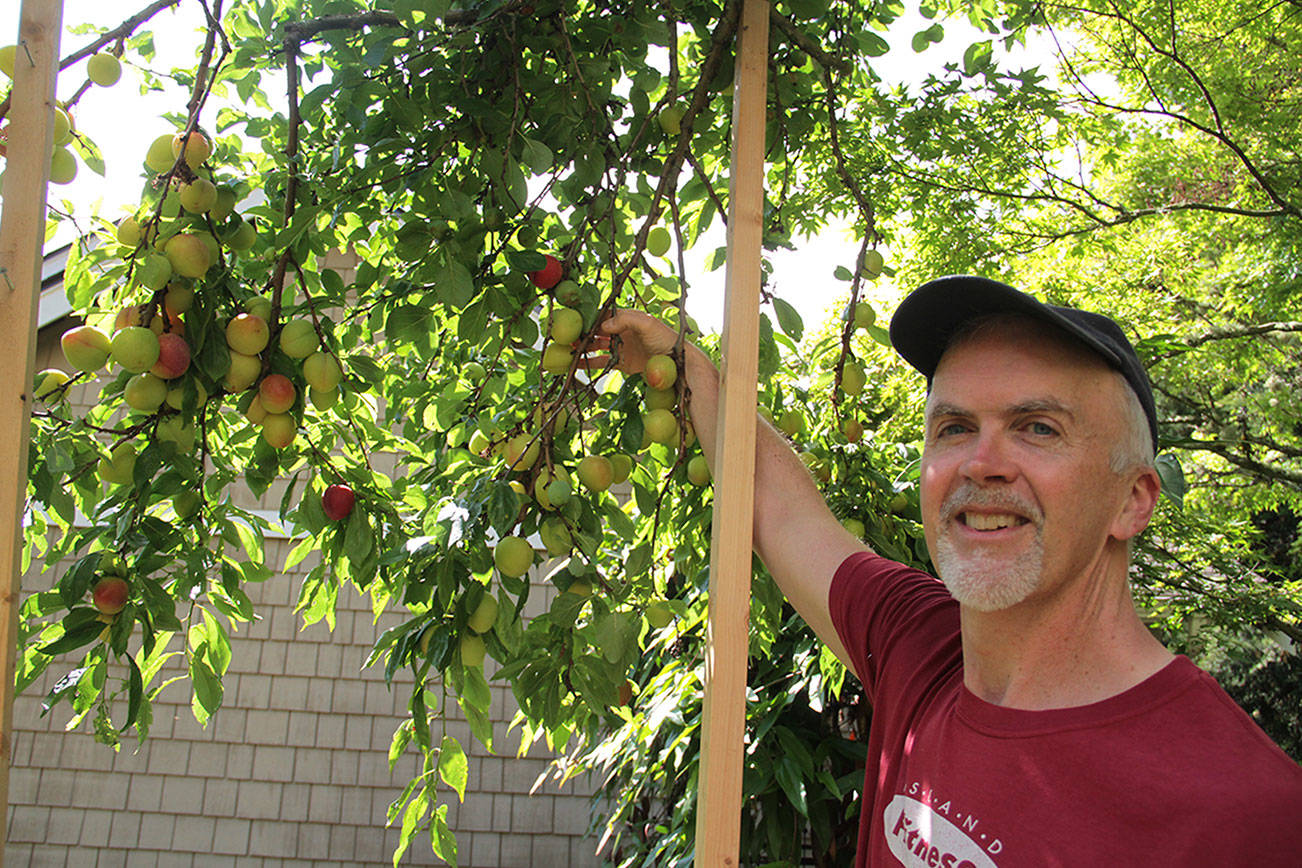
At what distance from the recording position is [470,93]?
194 centimetres

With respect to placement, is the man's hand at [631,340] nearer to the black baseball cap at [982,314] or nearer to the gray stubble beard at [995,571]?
the black baseball cap at [982,314]

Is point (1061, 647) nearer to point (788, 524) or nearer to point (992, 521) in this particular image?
point (992, 521)

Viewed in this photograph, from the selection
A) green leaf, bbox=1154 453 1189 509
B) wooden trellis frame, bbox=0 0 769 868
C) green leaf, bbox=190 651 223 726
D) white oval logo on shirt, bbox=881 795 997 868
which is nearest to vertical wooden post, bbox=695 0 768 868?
wooden trellis frame, bbox=0 0 769 868

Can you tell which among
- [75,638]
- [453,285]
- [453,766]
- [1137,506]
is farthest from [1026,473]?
[75,638]

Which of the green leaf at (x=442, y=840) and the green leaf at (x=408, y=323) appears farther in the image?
the green leaf at (x=442, y=840)

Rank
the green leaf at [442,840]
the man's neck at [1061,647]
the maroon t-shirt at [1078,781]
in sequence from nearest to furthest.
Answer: the maroon t-shirt at [1078,781]
the man's neck at [1061,647]
the green leaf at [442,840]

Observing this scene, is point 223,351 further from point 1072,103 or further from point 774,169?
point 1072,103

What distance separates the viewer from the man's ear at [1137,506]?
142cm

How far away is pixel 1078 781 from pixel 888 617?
533 mm

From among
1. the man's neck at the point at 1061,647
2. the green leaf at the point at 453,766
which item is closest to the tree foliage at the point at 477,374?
the green leaf at the point at 453,766

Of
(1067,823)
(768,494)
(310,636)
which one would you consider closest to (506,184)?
(768,494)

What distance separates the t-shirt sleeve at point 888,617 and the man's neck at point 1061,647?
0.19 meters

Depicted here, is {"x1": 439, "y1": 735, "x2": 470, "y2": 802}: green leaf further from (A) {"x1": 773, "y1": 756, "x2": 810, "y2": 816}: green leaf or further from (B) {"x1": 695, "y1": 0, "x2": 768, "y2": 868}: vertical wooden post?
(A) {"x1": 773, "y1": 756, "x2": 810, "y2": 816}: green leaf

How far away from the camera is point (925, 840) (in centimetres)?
132
